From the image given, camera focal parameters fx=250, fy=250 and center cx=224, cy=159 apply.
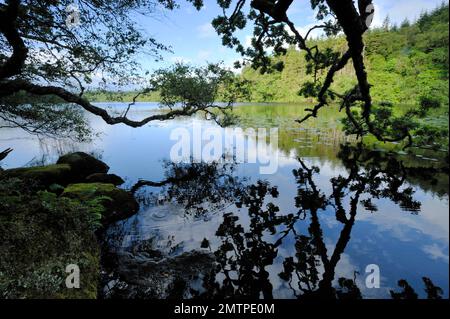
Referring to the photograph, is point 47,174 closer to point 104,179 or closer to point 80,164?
point 104,179

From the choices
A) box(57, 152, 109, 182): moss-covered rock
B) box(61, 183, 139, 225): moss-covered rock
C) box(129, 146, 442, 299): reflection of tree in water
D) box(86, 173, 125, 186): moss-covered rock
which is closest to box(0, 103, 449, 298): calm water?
box(129, 146, 442, 299): reflection of tree in water

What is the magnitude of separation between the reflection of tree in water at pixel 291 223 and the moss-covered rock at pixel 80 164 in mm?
5337

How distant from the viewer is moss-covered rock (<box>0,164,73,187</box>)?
498 inches

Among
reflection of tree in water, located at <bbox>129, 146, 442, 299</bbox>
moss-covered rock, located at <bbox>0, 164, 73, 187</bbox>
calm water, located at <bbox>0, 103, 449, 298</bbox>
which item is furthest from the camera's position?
moss-covered rock, located at <bbox>0, 164, 73, 187</bbox>

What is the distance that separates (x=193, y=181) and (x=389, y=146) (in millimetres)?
19398

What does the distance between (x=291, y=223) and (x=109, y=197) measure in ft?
23.2

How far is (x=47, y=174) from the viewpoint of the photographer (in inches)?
534

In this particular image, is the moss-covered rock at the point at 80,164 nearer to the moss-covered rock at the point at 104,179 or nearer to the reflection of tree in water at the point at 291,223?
the moss-covered rock at the point at 104,179

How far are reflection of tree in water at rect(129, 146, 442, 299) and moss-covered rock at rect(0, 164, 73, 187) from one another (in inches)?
220

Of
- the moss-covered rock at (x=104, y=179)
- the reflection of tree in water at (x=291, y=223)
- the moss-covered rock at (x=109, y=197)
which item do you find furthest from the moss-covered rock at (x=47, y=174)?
the reflection of tree in water at (x=291, y=223)

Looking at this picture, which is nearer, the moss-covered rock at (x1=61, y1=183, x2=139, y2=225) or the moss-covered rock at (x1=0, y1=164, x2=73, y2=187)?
the moss-covered rock at (x1=61, y1=183, x2=139, y2=225)

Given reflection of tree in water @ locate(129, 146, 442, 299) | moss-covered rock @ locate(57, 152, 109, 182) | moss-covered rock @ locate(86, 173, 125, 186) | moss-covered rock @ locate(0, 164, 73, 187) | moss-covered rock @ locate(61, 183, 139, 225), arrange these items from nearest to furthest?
reflection of tree in water @ locate(129, 146, 442, 299) → moss-covered rock @ locate(61, 183, 139, 225) → moss-covered rock @ locate(0, 164, 73, 187) → moss-covered rock @ locate(86, 173, 125, 186) → moss-covered rock @ locate(57, 152, 109, 182)

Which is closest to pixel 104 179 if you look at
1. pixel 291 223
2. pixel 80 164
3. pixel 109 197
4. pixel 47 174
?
pixel 47 174

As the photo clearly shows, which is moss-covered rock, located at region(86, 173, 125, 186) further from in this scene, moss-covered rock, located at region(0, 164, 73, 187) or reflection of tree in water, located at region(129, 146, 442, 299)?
reflection of tree in water, located at region(129, 146, 442, 299)
